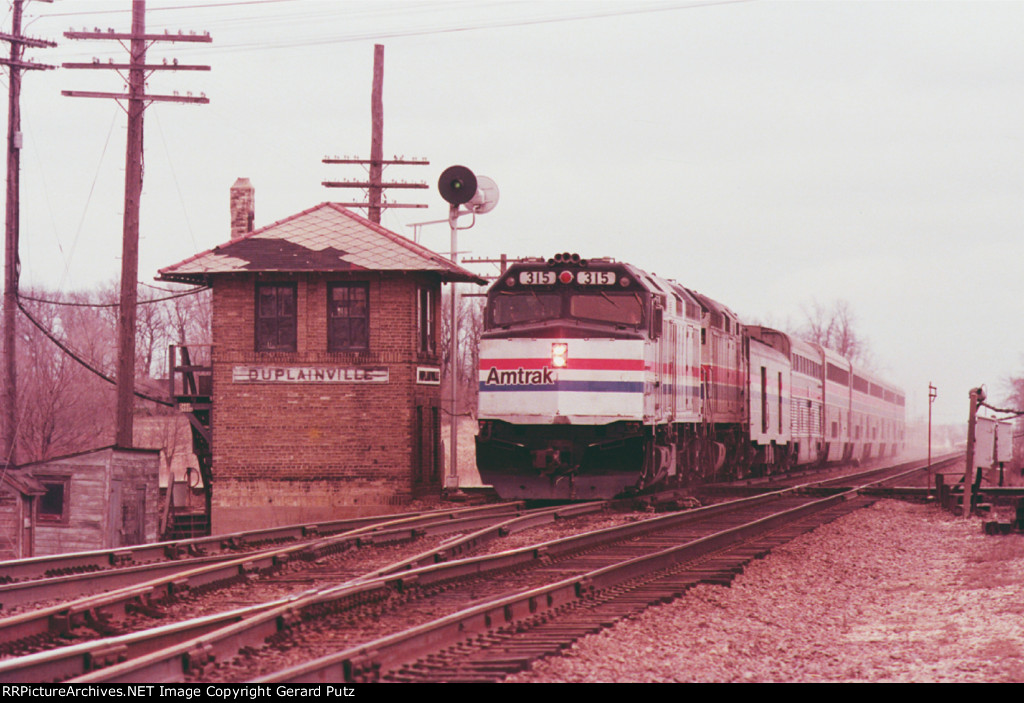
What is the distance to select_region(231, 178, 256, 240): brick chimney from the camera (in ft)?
104

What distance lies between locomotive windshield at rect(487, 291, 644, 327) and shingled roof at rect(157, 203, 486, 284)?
634 cm

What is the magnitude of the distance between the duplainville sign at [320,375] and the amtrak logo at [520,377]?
292 inches

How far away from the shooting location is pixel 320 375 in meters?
27.0

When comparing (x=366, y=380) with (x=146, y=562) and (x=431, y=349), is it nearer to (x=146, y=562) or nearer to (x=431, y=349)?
(x=431, y=349)

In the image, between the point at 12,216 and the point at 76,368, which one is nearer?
the point at 12,216

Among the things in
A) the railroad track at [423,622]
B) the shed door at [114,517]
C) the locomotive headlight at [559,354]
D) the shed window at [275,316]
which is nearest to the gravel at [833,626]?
the railroad track at [423,622]

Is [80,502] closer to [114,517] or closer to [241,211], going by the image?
[114,517]

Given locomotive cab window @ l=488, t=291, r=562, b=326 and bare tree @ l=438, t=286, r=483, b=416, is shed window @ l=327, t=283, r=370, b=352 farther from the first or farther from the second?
bare tree @ l=438, t=286, r=483, b=416

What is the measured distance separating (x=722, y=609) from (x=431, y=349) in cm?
1857

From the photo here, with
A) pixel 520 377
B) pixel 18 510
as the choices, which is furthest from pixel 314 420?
pixel 520 377

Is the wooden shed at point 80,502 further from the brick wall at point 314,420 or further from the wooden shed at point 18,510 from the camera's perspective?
the brick wall at point 314,420

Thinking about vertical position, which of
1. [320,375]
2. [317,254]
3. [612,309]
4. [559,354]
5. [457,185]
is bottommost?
[320,375]

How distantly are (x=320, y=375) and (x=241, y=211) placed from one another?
273 inches

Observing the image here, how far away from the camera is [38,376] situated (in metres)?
50.7
